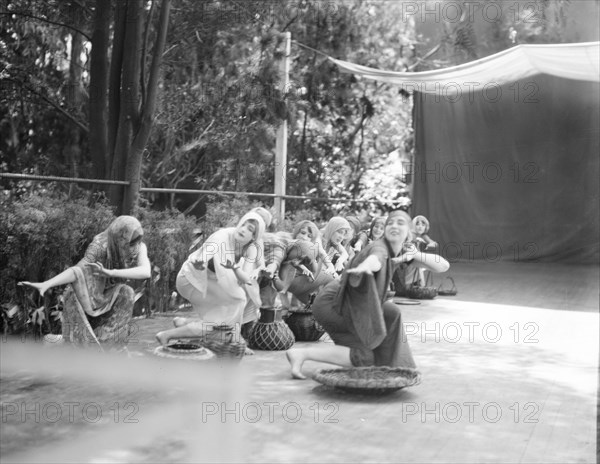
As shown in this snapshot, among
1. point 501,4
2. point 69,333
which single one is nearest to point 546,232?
point 501,4

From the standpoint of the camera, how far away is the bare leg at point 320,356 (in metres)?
6.33

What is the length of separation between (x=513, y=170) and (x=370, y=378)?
424 inches

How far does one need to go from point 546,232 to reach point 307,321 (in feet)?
28.7

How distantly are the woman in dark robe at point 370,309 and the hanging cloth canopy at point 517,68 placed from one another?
5.77 m

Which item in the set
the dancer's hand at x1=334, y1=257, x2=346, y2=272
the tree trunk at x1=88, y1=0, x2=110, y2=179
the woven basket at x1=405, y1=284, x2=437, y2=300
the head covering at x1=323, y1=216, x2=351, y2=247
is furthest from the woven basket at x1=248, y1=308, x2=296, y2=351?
the woven basket at x1=405, y1=284, x2=437, y2=300

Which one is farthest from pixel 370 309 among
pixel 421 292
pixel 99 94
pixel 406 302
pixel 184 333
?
pixel 421 292

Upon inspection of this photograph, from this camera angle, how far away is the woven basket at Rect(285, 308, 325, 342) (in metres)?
8.19

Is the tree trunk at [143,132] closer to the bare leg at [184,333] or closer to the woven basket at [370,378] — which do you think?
the bare leg at [184,333]

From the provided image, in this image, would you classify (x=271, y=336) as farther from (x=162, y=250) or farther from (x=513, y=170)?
(x=513, y=170)

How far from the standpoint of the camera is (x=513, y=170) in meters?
15.8

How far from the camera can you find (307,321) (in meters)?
8.20

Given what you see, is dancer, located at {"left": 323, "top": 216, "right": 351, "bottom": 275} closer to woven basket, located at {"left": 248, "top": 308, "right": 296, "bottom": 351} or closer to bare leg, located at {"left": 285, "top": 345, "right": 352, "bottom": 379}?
woven basket, located at {"left": 248, "top": 308, "right": 296, "bottom": 351}

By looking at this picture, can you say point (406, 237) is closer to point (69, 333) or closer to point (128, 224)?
point (128, 224)

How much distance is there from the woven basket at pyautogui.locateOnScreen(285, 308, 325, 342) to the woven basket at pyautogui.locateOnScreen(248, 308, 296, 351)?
0.37 m
